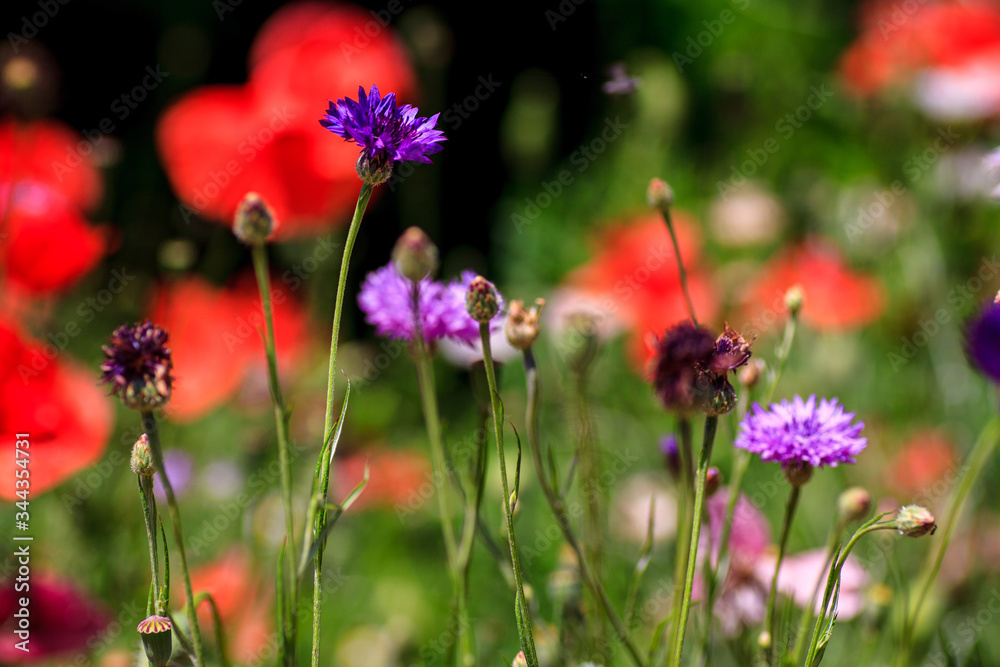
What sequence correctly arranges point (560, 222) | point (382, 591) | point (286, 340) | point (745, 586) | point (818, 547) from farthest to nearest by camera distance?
point (560, 222), point (286, 340), point (382, 591), point (818, 547), point (745, 586)

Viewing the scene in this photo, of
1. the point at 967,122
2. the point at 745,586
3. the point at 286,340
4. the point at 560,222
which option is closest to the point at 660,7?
the point at 560,222

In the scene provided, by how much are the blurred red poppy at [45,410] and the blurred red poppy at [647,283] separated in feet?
1.73

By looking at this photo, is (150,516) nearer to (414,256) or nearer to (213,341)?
(414,256)

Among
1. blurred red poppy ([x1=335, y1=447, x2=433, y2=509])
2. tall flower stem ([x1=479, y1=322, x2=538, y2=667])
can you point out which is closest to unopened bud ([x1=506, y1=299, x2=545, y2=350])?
tall flower stem ([x1=479, y1=322, x2=538, y2=667])

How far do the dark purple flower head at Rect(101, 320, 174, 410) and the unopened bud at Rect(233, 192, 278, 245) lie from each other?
5 cm

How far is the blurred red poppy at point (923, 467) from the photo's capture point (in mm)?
745

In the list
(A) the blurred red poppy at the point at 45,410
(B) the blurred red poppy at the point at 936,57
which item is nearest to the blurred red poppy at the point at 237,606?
(A) the blurred red poppy at the point at 45,410

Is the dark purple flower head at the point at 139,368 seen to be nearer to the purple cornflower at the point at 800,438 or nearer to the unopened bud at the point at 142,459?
the unopened bud at the point at 142,459

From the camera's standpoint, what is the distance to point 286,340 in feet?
3.60

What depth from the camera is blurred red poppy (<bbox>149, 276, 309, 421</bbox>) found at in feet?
2.72

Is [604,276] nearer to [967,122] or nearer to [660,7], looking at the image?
[967,122]

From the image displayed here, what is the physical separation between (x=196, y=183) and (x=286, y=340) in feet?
0.75

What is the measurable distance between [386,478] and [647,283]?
1.17ft

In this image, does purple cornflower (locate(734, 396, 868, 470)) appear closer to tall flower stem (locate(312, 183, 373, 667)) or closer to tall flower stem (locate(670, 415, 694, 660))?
tall flower stem (locate(670, 415, 694, 660))
